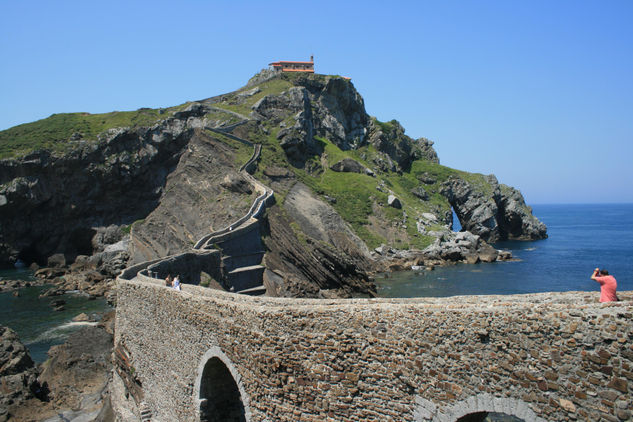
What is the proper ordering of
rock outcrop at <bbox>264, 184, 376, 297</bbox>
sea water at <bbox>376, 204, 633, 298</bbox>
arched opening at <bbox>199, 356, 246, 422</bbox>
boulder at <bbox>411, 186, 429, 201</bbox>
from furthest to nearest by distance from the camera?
boulder at <bbox>411, 186, 429, 201</bbox>
sea water at <bbox>376, 204, 633, 298</bbox>
rock outcrop at <bbox>264, 184, 376, 297</bbox>
arched opening at <bbox>199, 356, 246, 422</bbox>

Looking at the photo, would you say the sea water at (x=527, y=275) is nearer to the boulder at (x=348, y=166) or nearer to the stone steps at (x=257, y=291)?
the stone steps at (x=257, y=291)

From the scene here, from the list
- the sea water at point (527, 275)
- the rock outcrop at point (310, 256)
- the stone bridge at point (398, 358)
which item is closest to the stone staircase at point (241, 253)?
the rock outcrop at point (310, 256)

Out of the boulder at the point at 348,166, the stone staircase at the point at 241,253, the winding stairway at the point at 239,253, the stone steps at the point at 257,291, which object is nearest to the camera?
the winding stairway at the point at 239,253

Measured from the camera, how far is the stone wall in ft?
25.4

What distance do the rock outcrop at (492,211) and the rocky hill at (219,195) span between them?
0.49 metres

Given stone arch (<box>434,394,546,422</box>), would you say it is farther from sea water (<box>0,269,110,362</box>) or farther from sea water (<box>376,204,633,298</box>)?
sea water (<box>376,204,633,298</box>)

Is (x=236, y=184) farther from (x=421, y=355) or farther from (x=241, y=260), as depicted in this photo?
(x=421, y=355)

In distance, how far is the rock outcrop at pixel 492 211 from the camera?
317ft

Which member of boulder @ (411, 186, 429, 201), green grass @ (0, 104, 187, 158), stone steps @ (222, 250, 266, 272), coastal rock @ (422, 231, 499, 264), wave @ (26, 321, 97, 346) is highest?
green grass @ (0, 104, 187, 158)

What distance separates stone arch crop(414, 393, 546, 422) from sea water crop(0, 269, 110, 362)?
30239 mm

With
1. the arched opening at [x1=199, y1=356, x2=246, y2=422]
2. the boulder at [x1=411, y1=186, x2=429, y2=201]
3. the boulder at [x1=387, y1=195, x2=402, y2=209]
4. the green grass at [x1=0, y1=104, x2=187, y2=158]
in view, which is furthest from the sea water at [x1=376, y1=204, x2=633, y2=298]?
the green grass at [x1=0, y1=104, x2=187, y2=158]

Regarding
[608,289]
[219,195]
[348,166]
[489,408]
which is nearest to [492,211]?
[348,166]

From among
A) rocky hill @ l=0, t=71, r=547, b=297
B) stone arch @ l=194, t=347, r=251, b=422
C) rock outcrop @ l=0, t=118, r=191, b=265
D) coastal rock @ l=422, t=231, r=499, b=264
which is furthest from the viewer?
rock outcrop @ l=0, t=118, r=191, b=265

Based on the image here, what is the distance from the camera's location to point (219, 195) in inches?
2275
